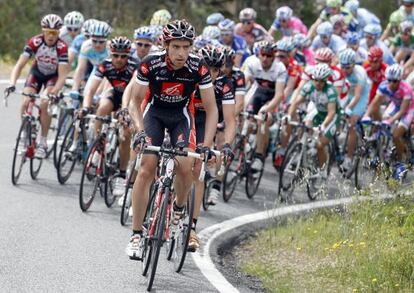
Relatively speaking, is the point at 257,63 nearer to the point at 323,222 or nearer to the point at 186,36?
the point at 323,222

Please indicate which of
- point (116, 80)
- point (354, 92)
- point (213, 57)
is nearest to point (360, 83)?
point (354, 92)

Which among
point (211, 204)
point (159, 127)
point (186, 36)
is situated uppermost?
point (186, 36)

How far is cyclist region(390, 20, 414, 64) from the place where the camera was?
22859 millimetres

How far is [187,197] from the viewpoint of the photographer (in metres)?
10.8

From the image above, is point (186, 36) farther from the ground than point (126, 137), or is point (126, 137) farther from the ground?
point (186, 36)

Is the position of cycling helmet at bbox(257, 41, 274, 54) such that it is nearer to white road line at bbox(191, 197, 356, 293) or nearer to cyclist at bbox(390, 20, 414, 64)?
white road line at bbox(191, 197, 356, 293)

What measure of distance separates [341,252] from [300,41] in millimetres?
10454

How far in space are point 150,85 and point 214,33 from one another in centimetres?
869

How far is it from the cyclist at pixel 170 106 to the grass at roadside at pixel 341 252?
1.33 meters

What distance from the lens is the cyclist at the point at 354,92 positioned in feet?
60.3

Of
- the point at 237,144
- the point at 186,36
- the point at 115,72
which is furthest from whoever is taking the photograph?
the point at 237,144

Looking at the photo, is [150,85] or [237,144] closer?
[150,85]

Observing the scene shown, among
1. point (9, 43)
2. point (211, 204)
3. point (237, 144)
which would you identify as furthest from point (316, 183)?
point (9, 43)

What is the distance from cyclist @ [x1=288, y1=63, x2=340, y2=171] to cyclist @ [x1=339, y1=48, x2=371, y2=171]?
1333 millimetres
